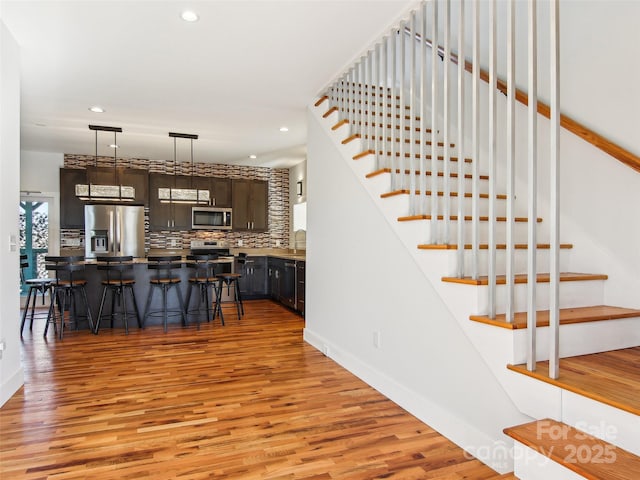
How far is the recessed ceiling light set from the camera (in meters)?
2.75

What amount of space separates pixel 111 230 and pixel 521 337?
22.5 ft

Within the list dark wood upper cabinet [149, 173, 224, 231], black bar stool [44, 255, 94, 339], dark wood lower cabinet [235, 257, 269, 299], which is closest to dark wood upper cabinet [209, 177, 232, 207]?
dark wood upper cabinet [149, 173, 224, 231]

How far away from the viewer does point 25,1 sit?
8.68 ft

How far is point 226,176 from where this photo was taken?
328 inches

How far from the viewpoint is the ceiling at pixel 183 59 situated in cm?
277

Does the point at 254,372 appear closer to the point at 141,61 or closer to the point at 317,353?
the point at 317,353

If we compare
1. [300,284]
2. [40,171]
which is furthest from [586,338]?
[40,171]

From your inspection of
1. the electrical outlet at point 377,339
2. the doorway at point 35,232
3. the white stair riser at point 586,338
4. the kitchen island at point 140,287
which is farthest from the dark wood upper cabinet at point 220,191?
the white stair riser at point 586,338

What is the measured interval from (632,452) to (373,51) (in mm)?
3106

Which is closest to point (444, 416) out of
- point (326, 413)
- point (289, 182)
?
point (326, 413)

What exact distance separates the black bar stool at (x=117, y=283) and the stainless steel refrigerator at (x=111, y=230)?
179 cm

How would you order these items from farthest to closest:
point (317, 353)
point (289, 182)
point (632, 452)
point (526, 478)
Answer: point (289, 182) → point (317, 353) → point (526, 478) → point (632, 452)

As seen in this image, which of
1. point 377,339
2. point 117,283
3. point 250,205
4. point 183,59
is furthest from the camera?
point 250,205

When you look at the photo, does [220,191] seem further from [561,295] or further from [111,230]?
[561,295]
